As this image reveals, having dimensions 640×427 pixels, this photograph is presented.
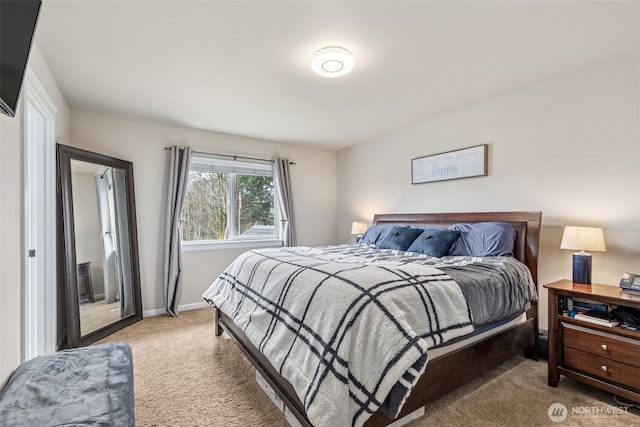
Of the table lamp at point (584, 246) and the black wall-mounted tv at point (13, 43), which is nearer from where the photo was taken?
the black wall-mounted tv at point (13, 43)

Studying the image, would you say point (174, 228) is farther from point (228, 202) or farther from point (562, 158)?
point (562, 158)

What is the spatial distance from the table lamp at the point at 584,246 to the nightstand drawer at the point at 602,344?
389 millimetres

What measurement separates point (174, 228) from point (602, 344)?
13.2 ft

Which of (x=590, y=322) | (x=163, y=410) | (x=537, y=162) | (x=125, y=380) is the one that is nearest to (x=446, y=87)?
(x=537, y=162)

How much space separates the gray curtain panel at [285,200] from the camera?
445cm

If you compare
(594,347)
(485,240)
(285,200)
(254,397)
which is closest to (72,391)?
(254,397)

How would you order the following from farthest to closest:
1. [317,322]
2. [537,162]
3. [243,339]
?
1. [537,162]
2. [243,339]
3. [317,322]

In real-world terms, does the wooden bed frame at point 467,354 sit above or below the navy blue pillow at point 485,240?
below

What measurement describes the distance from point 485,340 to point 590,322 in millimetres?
663

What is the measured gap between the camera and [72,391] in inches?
47.8

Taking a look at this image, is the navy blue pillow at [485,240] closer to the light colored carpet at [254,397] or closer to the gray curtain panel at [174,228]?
the light colored carpet at [254,397]

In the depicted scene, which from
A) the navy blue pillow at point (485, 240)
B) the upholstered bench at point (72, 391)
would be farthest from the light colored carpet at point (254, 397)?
the navy blue pillow at point (485, 240)

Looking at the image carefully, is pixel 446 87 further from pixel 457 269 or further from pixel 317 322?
pixel 317 322

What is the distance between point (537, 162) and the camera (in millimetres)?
2721
